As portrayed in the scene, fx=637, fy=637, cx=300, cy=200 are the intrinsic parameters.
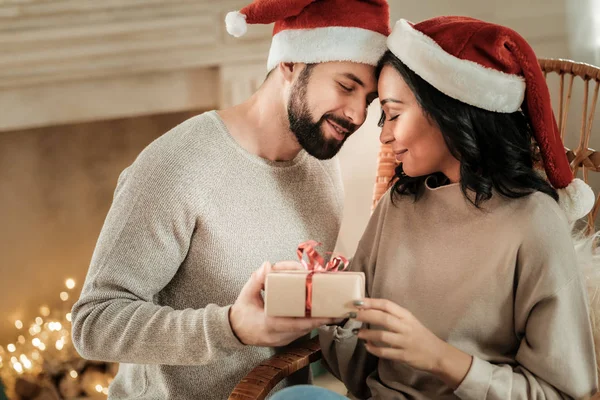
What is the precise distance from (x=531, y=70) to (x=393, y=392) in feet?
2.11

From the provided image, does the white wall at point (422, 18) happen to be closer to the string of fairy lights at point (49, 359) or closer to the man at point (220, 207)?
the man at point (220, 207)

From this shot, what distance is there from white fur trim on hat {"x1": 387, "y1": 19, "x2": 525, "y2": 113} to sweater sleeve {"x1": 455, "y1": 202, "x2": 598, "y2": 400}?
0.24 metres

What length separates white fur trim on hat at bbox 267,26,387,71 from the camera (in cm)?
127

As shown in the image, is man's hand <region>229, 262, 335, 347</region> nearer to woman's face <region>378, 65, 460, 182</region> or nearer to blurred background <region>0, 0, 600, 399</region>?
woman's face <region>378, 65, 460, 182</region>

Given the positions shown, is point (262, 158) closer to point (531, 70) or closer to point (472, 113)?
point (472, 113)

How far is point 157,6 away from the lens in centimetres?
228

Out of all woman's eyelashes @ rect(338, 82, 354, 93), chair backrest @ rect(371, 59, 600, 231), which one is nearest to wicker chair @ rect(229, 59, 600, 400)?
chair backrest @ rect(371, 59, 600, 231)

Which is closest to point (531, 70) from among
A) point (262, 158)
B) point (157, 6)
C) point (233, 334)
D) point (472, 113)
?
point (472, 113)

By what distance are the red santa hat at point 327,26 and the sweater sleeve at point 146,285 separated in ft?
1.11

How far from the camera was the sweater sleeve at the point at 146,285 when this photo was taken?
112 cm

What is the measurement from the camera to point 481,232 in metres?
1.16

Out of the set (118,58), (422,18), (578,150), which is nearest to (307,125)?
(578,150)

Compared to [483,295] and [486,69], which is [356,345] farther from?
[486,69]

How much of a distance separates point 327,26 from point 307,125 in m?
0.20
